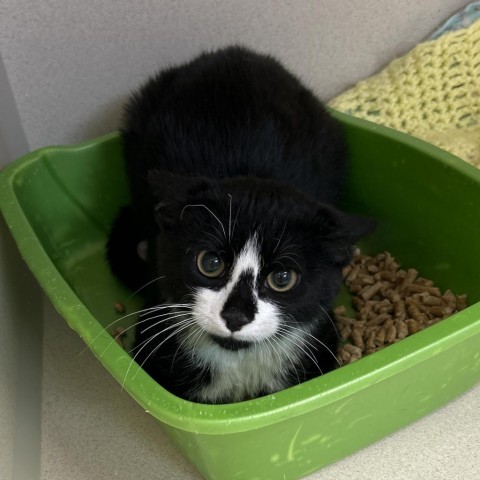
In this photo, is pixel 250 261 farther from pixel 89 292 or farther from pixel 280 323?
pixel 89 292

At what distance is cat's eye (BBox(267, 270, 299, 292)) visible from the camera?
2.91 ft

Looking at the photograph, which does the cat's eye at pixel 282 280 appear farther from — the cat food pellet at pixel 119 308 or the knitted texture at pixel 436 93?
the knitted texture at pixel 436 93

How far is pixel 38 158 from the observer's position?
136 centimetres

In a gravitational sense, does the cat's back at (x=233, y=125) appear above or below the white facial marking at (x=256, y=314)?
above

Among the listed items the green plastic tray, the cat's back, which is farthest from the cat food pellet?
the cat's back

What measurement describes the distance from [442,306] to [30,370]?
932mm

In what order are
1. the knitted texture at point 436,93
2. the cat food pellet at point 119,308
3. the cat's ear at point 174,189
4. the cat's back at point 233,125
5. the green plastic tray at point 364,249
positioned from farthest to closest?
the knitted texture at point 436,93 → the cat food pellet at point 119,308 → the cat's back at point 233,125 → the cat's ear at point 174,189 → the green plastic tray at point 364,249

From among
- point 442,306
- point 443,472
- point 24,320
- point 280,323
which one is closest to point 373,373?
point 280,323

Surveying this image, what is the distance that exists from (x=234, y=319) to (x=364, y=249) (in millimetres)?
808

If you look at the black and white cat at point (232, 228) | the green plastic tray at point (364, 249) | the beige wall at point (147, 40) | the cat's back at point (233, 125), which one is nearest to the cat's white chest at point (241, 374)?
the black and white cat at point (232, 228)

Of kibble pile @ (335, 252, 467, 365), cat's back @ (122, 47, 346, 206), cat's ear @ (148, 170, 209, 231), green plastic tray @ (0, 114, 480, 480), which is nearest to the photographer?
green plastic tray @ (0, 114, 480, 480)

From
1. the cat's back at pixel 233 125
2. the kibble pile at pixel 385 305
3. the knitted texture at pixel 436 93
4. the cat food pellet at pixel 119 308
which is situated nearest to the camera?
the cat's back at pixel 233 125

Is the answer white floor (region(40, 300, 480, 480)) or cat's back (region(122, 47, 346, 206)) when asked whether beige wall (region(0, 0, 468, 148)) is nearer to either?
cat's back (region(122, 47, 346, 206))

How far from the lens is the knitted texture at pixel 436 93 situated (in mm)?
1565
